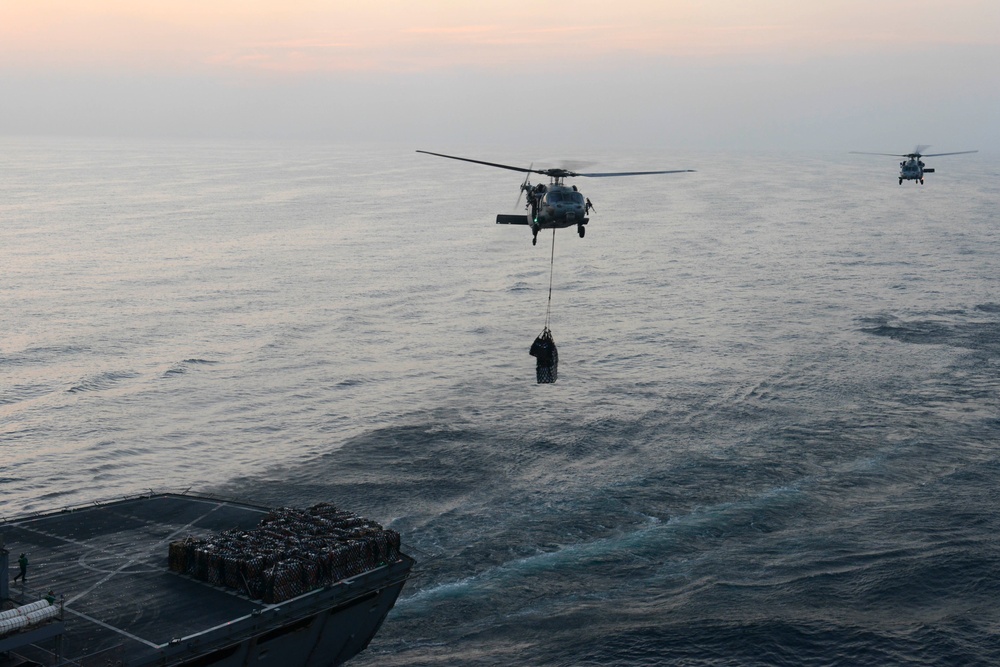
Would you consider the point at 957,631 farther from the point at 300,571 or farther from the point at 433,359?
the point at 433,359

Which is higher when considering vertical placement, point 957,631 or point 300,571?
point 300,571

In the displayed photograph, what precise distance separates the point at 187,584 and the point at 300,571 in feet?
16.0

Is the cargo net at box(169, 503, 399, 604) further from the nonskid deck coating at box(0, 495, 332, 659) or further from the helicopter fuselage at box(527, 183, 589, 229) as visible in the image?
the helicopter fuselage at box(527, 183, 589, 229)

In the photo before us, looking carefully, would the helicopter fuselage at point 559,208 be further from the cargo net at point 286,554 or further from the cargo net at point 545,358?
the cargo net at point 286,554

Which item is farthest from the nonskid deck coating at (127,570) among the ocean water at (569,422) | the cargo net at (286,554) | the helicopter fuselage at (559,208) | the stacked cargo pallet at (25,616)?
the helicopter fuselage at (559,208)

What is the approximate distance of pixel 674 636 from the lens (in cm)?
4372

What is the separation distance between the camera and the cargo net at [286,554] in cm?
3738

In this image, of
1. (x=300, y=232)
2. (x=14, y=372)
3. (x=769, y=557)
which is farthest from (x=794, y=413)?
(x=300, y=232)

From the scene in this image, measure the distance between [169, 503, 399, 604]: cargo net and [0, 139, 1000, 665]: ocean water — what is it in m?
5.93

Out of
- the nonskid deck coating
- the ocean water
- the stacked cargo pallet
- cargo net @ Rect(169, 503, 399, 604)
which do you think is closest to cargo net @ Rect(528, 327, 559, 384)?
the ocean water

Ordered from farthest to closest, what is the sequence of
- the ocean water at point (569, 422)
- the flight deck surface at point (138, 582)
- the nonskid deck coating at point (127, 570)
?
the ocean water at point (569, 422)
the nonskid deck coating at point (127, 570)
the flight deck surface at point (138, 582)

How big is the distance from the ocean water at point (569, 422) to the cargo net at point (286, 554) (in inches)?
233

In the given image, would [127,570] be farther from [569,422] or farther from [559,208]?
[569,422]

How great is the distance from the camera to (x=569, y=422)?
71.1 meters
